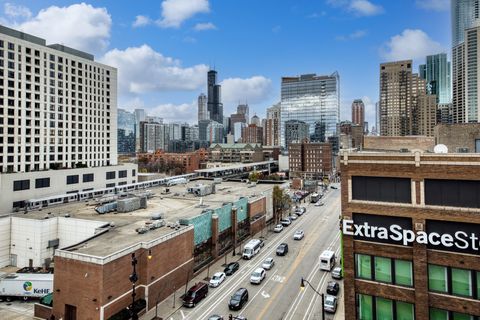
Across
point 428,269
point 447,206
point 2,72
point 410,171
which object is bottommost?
point 428,269

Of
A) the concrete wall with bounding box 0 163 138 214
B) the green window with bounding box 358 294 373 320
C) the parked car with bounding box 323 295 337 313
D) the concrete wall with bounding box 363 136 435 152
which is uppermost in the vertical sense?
the concrete wall with bounding box 363 136 435 152

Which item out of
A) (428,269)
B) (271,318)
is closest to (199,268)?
(271,318)

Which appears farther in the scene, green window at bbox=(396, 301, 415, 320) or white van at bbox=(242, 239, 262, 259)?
white van at bbox=(242, 239, 262, 259)

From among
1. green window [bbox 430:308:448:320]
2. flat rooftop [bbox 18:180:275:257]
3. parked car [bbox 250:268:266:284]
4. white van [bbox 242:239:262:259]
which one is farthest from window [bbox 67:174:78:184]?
green window [bbox 430:308:448:320]

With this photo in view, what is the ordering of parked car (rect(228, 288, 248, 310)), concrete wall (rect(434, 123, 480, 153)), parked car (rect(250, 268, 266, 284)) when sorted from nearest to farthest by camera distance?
concrete wall (rect(434, 123, 480, 153))
parked car (rect(228, 288, 248, 310))
parked car (rect(250, 268, 266, 284))

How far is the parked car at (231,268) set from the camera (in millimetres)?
42031

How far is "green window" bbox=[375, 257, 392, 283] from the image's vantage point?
21609mm

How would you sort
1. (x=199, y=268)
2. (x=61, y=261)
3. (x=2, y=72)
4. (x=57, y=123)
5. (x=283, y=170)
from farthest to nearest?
(x=283, y=170)
(x=57, y=123)
(x=2, y=72)
(x=199, y=268)
(x=61, y=261)

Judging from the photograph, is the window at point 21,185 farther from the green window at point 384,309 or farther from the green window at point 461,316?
the green window at point 461,316

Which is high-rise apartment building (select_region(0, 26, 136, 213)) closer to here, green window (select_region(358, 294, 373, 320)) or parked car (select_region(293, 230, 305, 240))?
parked car (select_region(293, 230, 305, 240))

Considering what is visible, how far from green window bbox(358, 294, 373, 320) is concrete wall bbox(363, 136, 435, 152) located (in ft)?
47.5

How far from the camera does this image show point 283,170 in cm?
17675

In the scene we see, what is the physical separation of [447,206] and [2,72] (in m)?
78.7

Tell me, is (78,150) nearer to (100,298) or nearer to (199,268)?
(199,268)
